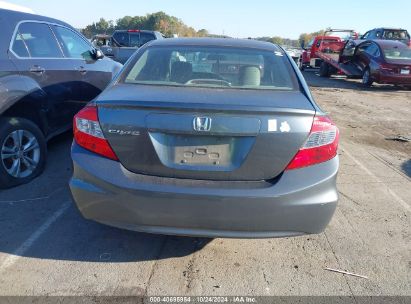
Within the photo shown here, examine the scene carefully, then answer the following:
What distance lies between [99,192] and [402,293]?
2212 mm

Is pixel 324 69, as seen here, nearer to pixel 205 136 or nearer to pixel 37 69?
pixel 37 69

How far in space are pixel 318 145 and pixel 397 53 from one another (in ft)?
44.1

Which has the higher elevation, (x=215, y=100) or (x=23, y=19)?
(x=23, y=19)

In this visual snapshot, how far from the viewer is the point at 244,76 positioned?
131 inches

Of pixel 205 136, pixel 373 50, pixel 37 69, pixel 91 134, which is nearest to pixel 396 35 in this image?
pixel 373 50

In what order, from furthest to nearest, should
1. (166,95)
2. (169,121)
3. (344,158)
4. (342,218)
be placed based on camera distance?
(344,158) < (342,218) < (166,95) < (169,121)

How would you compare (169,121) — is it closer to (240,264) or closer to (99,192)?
(99,192)

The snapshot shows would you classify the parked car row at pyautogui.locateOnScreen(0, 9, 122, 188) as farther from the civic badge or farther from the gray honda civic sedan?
the civic badge

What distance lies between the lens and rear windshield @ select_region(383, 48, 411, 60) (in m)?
13.9

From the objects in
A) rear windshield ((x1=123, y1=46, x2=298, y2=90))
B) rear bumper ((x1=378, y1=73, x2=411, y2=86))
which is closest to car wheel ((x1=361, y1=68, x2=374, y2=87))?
rear bumper ((x1=378, y1=73, x2=411, y2=86))

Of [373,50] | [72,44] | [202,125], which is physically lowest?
[373,50]

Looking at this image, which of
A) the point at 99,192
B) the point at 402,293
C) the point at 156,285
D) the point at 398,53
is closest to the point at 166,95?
the point at 99,192

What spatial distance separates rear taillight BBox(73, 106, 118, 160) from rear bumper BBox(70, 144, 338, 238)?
5cm

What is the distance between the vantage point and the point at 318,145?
105 inches
